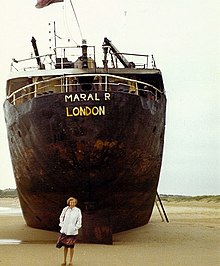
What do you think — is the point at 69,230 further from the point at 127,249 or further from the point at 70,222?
the point at 127,249

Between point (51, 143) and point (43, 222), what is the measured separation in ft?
9.21

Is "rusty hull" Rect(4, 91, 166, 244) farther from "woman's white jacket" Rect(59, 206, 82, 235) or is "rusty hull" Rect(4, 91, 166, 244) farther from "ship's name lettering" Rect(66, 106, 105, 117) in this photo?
"woman's white jacket" Rect(59, 206, 82, 235)

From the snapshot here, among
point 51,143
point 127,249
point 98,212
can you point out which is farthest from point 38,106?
point 127,249

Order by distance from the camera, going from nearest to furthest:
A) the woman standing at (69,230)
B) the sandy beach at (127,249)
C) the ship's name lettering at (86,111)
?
the woman standing at (69,230)
the sandy beach at (127,249)
the ship's name lettering at (86,111)

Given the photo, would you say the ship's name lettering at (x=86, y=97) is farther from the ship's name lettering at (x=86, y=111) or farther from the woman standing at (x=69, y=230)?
the woman standing at (x=69, y=230)

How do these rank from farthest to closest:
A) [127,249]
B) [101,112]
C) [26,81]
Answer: [26,81]
[101,112]
[127,249]

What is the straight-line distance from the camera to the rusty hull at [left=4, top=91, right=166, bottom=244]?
11570 millimetres

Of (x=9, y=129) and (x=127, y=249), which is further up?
(x=9, y=129)

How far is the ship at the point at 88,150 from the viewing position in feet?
38.0

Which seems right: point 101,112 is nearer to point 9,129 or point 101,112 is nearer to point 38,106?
point 38,106

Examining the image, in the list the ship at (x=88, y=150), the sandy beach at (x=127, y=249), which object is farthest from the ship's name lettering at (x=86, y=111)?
the sandy beach at (x=127, y=249)

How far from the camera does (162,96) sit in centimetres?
1519

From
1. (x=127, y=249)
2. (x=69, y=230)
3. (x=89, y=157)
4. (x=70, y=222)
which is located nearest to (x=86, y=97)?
(x=89, y=157)

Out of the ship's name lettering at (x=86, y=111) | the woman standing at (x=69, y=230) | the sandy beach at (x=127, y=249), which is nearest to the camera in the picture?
the woman standing at (x=69, y=230)
